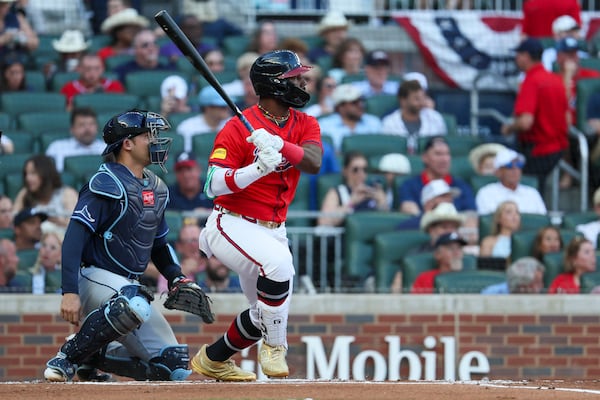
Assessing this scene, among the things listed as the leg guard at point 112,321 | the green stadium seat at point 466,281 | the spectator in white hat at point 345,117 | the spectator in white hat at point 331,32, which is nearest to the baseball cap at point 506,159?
the spectator in white hat at point 345,117

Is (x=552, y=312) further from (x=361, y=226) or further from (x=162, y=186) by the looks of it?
(x=162, y=186)

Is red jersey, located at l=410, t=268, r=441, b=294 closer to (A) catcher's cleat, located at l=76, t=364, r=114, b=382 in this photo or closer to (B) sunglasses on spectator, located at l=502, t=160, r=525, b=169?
(B) sunglasses on spectator, located at l=502, t=160, r=525, b=169

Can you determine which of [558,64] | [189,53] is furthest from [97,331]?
[558,64]

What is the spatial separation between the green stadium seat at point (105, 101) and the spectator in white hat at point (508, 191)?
10.6 ft

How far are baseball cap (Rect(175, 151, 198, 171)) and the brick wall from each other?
143 cm

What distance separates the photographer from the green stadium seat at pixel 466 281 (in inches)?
413


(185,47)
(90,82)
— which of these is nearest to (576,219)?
(90,82)

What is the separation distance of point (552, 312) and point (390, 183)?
6.70ft

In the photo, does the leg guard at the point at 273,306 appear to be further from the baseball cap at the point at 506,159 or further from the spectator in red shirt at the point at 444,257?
the baseball cap at the point at 506,159

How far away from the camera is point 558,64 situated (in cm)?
1386

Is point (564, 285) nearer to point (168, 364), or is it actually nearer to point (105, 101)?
point (168, 364)

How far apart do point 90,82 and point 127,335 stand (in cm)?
608

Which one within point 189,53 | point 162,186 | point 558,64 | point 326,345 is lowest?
point 326,345

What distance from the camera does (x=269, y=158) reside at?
7.18 meters
